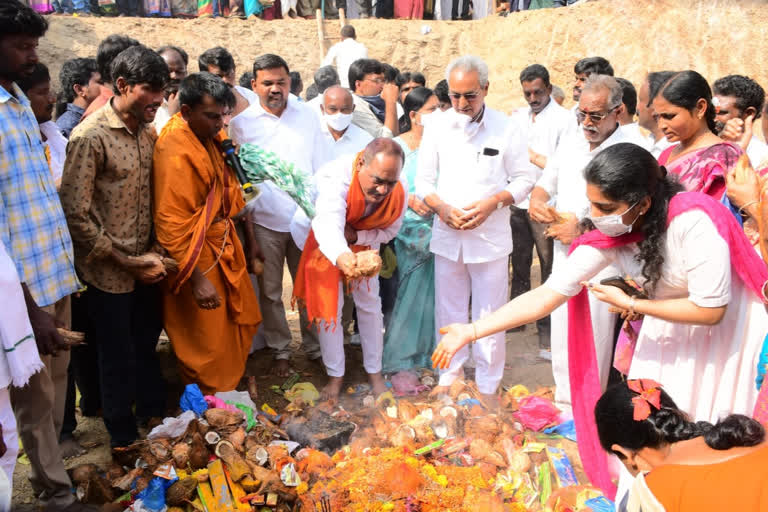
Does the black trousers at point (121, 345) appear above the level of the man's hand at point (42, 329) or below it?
below

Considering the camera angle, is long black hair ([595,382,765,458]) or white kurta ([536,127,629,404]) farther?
white kurta ([536,127,629,404])

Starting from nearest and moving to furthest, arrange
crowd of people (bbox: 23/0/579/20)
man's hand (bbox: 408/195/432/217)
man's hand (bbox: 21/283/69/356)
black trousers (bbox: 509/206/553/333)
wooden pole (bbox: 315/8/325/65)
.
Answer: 1. man's hand (bbox: 21/283/69/356)
2. man's hand (bbox: 408/195/432/217)
3. black trousers (bbox: 509/206/553/333)
4. crowd of people (bbox: 23/0/579/20)
5. wooden pole (bbox: 315/8/325/65)

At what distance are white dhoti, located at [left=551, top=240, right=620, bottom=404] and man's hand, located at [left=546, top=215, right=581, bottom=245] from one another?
0.14 m

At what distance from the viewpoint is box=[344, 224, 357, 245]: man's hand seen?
446 cm

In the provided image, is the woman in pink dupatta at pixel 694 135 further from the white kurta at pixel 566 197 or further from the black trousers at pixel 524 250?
the black trousers at pixel 524 250

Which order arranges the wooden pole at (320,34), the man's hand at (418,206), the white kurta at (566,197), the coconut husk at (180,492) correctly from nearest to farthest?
the coconut husk at (180,492)
the white kurta at (566,197)
the man's hand at (418,206)
the wooden pole at (320,34)

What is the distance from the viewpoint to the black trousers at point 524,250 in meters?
5.98

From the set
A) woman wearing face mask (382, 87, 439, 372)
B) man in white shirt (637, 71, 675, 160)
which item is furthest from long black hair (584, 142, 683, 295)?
woman wearing face mask (382, 87, 439, 372)

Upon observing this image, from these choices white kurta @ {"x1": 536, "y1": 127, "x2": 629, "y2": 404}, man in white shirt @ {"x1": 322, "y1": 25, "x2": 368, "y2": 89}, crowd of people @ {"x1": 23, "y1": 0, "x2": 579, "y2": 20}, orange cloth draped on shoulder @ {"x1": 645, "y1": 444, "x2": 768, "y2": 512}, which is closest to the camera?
orange cloth draped on shoulder @ {"x1": 645, "y1": 444, "x2": 768, "y2": 512}

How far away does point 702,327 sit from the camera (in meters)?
3.13

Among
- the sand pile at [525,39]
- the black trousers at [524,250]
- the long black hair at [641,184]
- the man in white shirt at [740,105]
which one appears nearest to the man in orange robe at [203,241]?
the long black hair at [641,184]

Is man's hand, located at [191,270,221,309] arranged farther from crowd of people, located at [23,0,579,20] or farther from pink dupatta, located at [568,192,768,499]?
crowd of people, located at [23,0,579,20]

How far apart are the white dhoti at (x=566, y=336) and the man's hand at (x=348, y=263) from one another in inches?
48.3

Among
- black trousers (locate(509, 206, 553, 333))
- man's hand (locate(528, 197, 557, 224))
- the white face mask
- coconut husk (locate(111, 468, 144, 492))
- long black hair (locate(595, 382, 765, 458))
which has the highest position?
the white face mask
